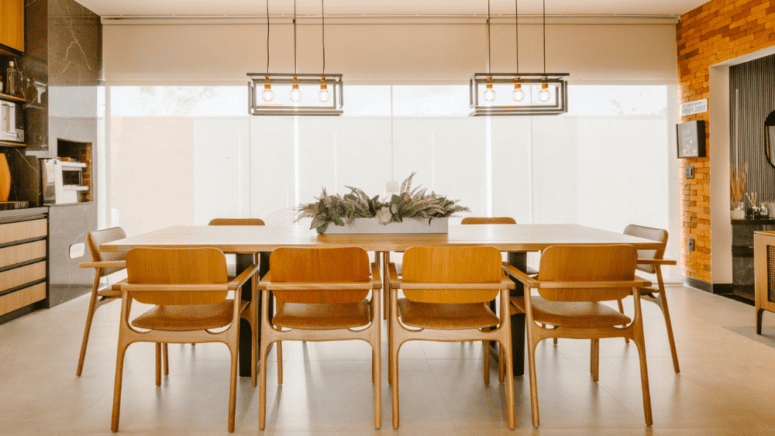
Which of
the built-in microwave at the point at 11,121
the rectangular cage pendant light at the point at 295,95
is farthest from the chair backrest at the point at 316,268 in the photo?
the built-in microwave at the point at 11,121

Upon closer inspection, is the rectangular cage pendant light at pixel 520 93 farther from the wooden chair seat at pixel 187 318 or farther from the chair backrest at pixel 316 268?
the wooden chair seat at pixel 187 318

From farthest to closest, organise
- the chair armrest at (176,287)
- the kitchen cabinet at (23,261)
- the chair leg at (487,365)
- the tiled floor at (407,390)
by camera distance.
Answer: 1. the kitchen cabinet at (23,261)
2. the chair leg at (487,365)
3. the tiled floor at (407,390)
4. the chair armrest at (176,287)

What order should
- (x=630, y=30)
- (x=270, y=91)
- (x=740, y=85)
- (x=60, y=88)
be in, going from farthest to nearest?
1. (x=630, y=30)
2. (x=740, y=85)
3. (x=60, y=88)
4. (x=270, y=91)

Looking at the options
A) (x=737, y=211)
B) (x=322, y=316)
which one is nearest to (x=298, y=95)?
(x=322, y=316)

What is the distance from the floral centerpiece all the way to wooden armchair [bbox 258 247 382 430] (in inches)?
31.5

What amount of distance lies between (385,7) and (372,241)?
357cm

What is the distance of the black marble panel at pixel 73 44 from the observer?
4797 mm

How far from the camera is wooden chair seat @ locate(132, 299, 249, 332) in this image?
2.35 metres

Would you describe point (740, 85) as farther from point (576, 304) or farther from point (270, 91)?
point (270, 91)

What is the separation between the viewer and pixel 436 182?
19.7ft

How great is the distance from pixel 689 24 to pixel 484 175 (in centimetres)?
276

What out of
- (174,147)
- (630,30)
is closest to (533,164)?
(630,30)

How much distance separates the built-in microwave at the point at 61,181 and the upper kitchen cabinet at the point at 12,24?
1.05 meters

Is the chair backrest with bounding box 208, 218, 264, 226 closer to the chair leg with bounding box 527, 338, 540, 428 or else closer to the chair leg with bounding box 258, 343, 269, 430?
the chair leg with bounding box 258, 343, 269, 430
